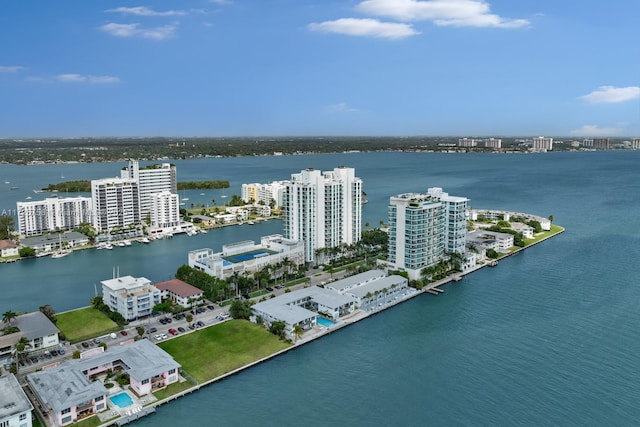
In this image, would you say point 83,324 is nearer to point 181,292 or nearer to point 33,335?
point 33,335

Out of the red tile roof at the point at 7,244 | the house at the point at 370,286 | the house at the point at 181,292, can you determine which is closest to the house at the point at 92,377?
the house at the point at 181,292

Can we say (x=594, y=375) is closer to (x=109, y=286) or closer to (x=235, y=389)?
(x=235, y=389)

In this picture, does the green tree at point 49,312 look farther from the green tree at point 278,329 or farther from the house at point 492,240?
the house at point 492,240

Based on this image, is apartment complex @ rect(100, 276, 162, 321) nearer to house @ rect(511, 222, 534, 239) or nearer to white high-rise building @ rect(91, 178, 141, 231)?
white high-rise building @ rect(91, 178, 141, 231)

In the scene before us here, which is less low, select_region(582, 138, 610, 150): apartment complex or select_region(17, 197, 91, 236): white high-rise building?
select_region(582, 138, 610, 150): apartment complex

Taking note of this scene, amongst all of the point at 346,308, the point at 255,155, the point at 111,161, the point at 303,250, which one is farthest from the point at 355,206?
the point at 255,155

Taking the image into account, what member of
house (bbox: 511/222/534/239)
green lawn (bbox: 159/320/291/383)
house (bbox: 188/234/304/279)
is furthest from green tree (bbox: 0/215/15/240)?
house (bbox: 511/222/534/239)
